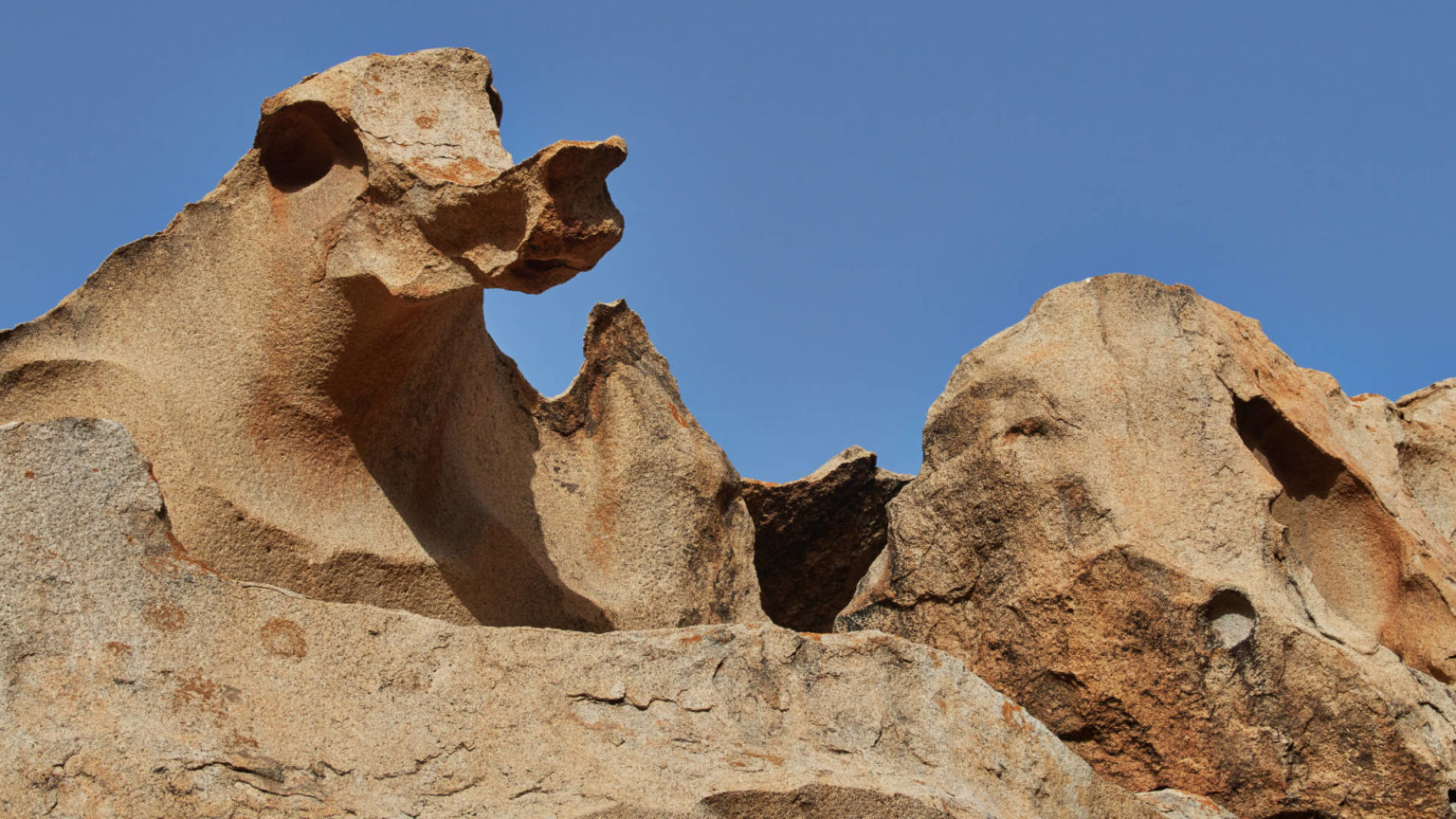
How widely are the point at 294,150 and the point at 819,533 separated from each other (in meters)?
2.66

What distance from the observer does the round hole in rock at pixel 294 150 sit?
3.88m

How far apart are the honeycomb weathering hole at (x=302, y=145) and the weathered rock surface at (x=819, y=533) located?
7.33 ft

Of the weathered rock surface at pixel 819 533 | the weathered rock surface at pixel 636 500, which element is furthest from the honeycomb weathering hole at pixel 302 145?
the weathered rock surface at pixel 819 533

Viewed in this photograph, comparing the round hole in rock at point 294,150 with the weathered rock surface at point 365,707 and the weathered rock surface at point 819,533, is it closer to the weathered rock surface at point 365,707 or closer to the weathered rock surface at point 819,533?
the weathered rock surface at point 365,707

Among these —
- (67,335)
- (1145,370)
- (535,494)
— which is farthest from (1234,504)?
(67,335)

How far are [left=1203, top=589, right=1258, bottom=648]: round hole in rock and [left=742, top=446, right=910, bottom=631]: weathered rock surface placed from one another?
2.03 m

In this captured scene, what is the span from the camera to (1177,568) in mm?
3877

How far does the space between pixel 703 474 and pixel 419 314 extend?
105 cm

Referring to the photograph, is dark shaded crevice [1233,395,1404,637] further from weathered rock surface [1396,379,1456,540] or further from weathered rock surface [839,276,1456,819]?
weathered rock surface [1396,379,1456,540]

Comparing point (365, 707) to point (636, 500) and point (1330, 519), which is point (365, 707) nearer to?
point (636, 500)

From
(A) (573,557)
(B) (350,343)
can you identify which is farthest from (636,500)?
(B) (350,343)

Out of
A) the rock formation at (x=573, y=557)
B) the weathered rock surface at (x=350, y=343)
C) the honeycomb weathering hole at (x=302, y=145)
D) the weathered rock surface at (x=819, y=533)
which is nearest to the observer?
the rock formation at (x=573, y=557)

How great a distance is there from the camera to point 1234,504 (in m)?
4.00

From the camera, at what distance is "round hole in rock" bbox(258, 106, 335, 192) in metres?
3.88
